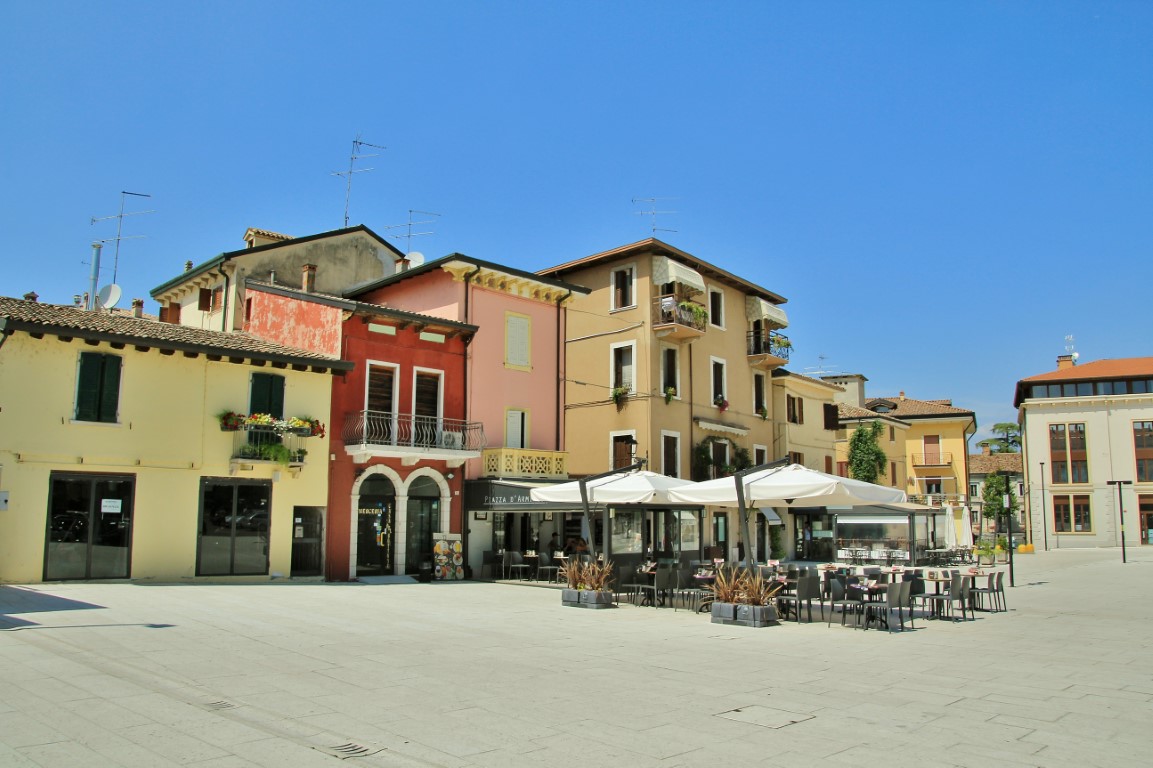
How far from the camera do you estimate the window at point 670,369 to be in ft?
103

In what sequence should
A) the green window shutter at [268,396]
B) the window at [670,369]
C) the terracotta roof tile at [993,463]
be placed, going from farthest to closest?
1. the terracotta roof tile at [993,463]
2. the window at [670,369]
3. the green window shutter at [268,396]

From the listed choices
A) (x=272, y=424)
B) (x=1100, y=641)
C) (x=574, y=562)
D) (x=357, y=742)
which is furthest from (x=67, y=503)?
(x=1100, y=641)

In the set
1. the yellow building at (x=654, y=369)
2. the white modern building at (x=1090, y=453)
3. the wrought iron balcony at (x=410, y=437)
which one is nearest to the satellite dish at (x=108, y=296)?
the wrought iron balcony at (x=410, y=437)

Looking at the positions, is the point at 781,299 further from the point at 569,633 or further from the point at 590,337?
the point at 569,633

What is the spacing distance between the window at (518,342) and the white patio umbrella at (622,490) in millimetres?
8472

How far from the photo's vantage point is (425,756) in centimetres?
617

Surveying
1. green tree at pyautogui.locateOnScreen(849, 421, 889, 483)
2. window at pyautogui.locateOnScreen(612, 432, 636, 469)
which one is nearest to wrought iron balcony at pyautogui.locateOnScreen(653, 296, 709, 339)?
window at pyautogui.locateOnScreen(612, 432, 636, 469)

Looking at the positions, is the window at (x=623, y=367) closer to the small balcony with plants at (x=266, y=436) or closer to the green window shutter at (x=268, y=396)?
the small balcony with plants at (x=266, y=436)

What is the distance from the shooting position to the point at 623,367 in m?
31.2

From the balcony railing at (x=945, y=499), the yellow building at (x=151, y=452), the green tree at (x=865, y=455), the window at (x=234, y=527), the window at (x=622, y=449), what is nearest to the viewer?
the yellow building at (x=151, y=452)

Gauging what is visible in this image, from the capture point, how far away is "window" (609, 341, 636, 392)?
3080cm

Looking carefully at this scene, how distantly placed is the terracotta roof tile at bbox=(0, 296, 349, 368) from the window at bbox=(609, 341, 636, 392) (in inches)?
453

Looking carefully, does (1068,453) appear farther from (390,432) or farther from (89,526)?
(89,526)

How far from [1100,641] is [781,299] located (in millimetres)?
27146
